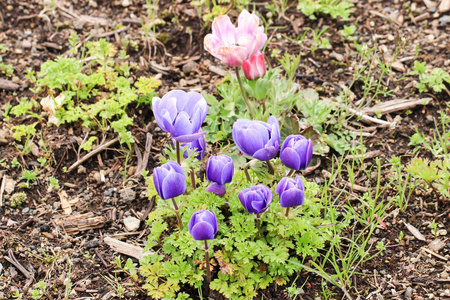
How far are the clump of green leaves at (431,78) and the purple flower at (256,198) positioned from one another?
72.9 inches

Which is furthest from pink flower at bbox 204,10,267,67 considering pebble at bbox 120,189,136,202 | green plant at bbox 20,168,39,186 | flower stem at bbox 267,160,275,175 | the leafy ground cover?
green plant at bbox 20,168,39,186

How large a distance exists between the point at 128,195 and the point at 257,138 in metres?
1.25

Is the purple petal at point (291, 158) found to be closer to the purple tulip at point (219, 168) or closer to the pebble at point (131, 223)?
the purple tulip at point (219, 168)

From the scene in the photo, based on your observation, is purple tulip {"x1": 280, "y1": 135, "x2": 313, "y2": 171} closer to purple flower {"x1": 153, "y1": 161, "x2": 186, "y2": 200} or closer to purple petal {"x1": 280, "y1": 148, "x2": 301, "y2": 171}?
purple petal {"x1": 280, "y1": 148, "x2": 301, "y2": 171}

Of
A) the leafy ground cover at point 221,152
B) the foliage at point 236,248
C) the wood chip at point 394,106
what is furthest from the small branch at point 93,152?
the wood chip at point 394,106

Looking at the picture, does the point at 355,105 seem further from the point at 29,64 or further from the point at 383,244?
the point at 29,64

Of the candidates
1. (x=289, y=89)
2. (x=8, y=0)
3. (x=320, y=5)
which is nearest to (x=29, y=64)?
(x=8, y=0)

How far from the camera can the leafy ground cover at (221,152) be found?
240 cm

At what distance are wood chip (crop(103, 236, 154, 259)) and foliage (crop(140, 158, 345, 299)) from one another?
0.83 ft

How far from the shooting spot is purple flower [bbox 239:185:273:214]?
2.09 m

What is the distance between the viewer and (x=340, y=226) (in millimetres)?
2531

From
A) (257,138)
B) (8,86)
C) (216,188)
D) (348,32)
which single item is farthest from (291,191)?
(8,86)

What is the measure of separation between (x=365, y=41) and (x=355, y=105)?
0.72 meters

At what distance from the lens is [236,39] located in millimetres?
2684
